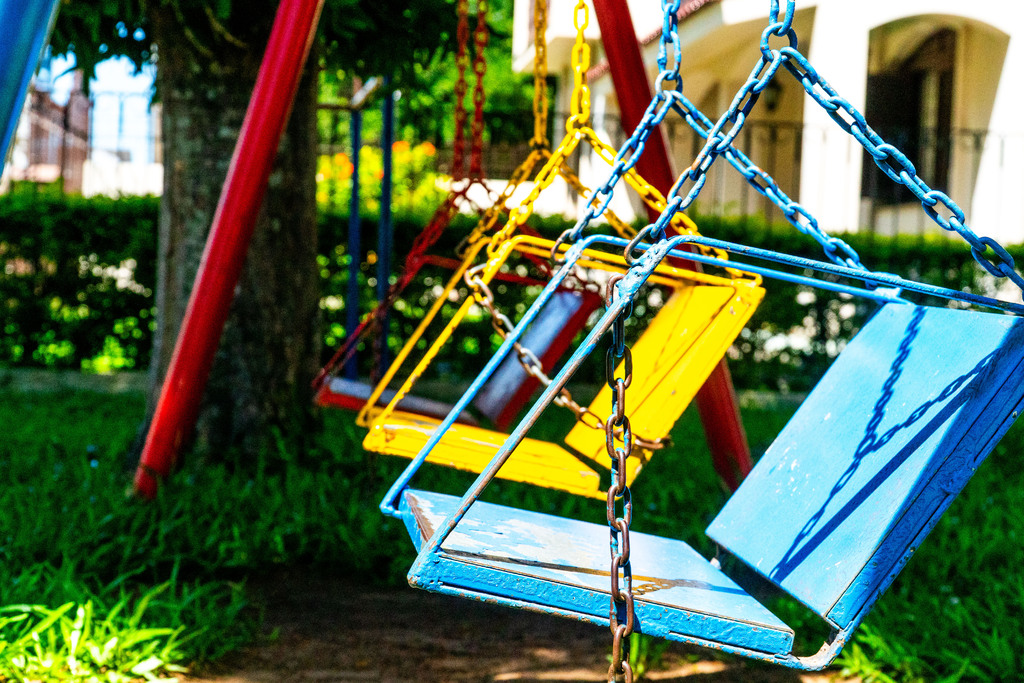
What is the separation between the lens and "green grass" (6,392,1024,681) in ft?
7.09

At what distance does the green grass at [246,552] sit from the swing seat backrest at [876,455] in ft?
2.44

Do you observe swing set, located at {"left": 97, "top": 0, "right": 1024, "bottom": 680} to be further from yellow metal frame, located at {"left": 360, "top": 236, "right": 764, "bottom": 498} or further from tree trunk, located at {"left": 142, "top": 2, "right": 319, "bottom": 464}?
tree trunk, located at {"left": 142, "top": 2, "right": 319, "bottom": 464}

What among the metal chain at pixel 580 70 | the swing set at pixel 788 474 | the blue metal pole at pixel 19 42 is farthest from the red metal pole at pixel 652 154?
the blue metal pole at pixel 19 42

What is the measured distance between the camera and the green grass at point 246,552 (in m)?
2.16

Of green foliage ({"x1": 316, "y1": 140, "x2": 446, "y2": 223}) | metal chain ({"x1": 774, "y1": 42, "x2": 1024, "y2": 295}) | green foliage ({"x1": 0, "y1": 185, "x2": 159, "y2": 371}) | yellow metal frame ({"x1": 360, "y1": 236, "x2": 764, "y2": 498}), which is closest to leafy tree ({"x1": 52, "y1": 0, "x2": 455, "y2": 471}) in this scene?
yellow metal frame ({"x1": 360, "y1": 236, "x2": 764, "y2": 498})

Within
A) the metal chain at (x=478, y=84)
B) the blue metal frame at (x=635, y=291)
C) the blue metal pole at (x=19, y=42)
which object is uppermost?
the metal chain at (x=478, y=84)

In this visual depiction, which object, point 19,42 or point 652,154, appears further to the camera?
point 652,154

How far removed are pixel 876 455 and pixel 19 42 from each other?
5.07 ft

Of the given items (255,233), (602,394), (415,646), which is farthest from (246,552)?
(255,233)

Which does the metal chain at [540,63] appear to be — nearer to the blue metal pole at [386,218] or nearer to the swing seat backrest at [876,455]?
the swing seat backrest at [876,455]

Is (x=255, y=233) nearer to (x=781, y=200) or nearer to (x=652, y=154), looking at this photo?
(x=652, y=154)

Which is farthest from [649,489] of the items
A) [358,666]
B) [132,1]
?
[132,1]

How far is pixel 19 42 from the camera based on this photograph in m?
1.42

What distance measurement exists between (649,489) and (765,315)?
2900mm
